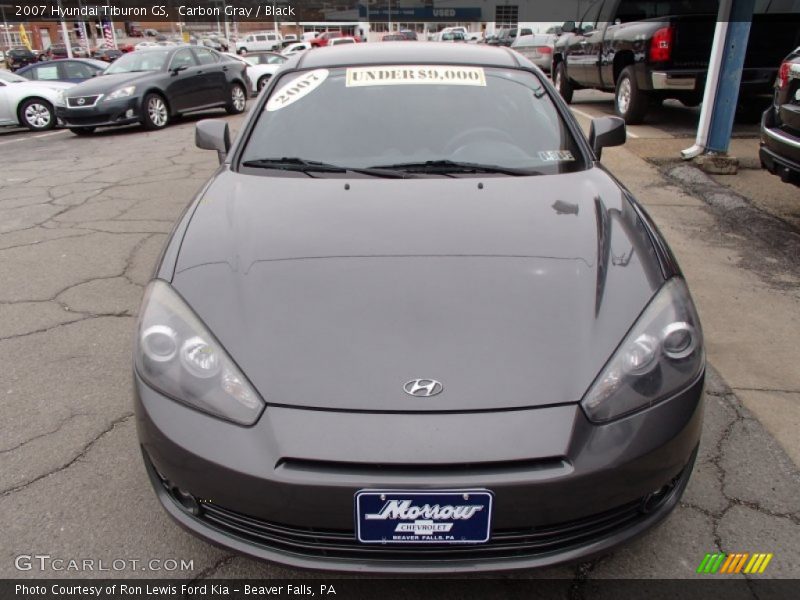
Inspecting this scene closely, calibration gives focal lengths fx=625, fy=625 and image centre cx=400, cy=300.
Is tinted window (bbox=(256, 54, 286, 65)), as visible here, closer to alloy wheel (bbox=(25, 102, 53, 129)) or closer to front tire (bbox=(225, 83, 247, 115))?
front tire (bbox=(225, 83, 247, 115))

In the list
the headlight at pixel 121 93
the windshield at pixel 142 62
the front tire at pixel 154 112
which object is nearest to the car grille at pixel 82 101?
the headlight at pixel 121 93

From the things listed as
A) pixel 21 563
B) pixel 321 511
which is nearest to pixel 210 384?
pixel 321 511

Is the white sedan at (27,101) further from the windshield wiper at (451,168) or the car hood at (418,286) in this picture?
the car hood at (418,286)

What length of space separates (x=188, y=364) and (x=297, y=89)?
5.67 ft

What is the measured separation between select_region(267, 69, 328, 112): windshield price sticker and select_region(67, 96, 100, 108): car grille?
8.76 meters

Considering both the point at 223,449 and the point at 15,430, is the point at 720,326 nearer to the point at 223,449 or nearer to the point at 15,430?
the point at 223,449

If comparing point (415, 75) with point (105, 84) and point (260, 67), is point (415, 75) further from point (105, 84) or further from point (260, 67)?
point (260, 67)

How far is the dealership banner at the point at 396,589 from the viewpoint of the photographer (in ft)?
5.78

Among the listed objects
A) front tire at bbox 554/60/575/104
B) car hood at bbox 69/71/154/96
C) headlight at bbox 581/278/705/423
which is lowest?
front tire at bbox 554/60/575/104

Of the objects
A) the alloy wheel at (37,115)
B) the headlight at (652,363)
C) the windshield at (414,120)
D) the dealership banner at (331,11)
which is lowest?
the alloy wheel at (37,115)

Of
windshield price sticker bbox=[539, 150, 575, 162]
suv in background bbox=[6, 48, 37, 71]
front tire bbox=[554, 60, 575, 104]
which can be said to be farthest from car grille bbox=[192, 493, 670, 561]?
suv in background bbox=[6, 48, 37, 71]

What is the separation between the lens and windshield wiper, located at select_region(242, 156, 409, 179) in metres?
2.51

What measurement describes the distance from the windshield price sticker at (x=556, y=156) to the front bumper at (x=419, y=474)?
132 cm

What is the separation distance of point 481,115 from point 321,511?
196 cm
